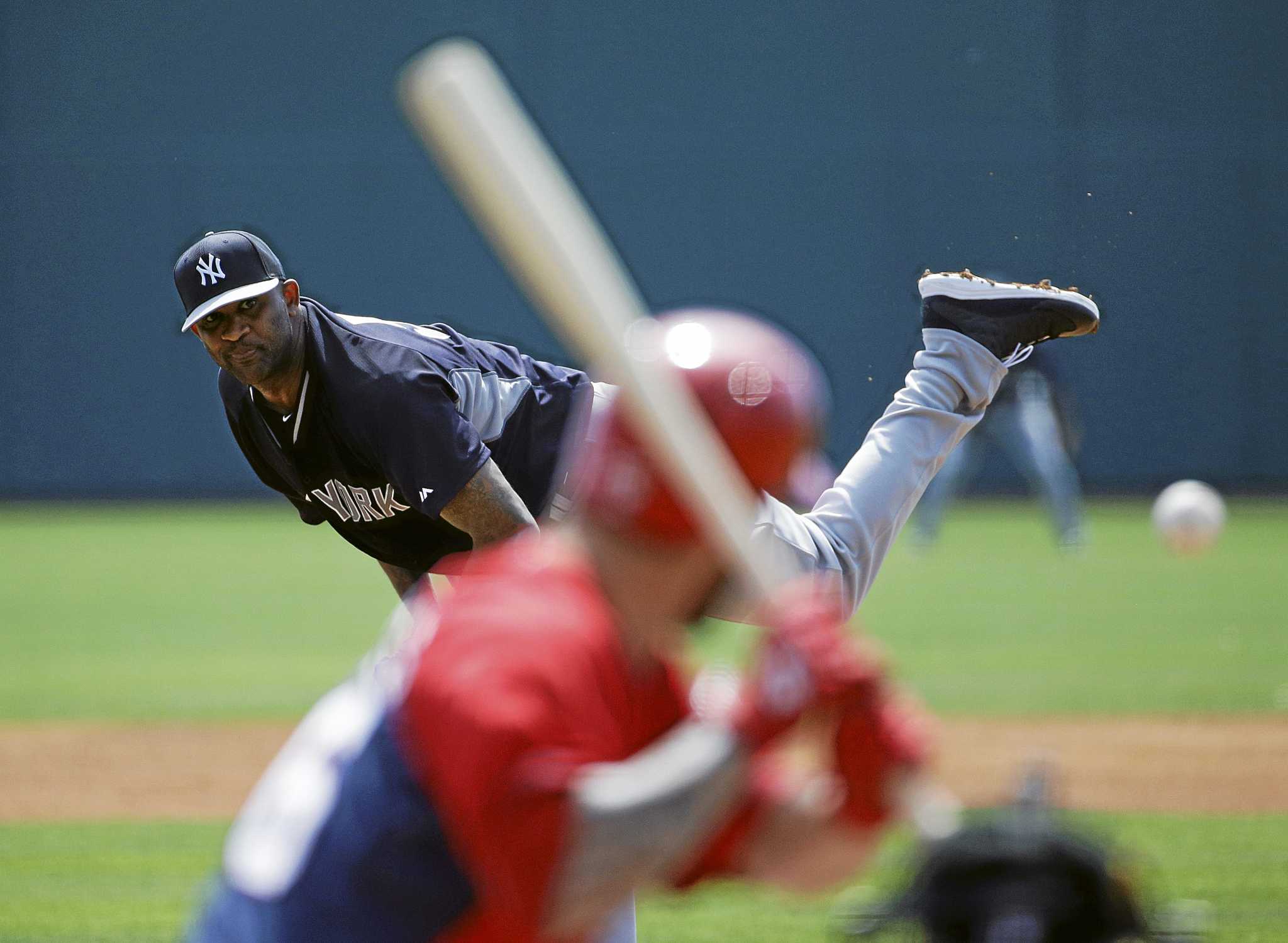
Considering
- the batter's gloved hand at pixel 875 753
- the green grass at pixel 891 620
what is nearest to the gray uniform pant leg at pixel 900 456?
A: the batter's gloved hand at pixel 875 753

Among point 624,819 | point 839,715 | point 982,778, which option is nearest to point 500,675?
Answer: point 624,819

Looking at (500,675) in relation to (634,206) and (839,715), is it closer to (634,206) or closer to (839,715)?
(839,715)

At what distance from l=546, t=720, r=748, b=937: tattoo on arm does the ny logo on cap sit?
2.55m

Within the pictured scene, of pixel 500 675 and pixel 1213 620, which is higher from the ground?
pixel 500 675

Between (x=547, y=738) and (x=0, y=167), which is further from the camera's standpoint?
(x=0, y=167)

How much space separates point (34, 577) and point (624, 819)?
1415cm

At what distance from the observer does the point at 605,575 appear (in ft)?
6.45

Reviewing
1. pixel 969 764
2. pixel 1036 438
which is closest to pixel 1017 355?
pixel 969 764

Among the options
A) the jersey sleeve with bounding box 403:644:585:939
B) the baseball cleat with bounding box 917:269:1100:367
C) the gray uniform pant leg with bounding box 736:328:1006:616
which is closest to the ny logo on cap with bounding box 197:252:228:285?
the gray uniform pant leg with bounding box 736:328:1006:616

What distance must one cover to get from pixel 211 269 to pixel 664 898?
2107 millimetres

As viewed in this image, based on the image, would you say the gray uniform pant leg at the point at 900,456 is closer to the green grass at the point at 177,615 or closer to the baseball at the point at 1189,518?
the green grass at the point at 177,615

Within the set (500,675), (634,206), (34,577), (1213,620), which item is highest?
(500,675)

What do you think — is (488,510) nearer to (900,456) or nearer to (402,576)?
(402,576)

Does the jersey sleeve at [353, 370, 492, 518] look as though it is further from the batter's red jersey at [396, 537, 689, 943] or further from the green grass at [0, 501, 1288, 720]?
the green grass at [0, 501, 1288, 720]
